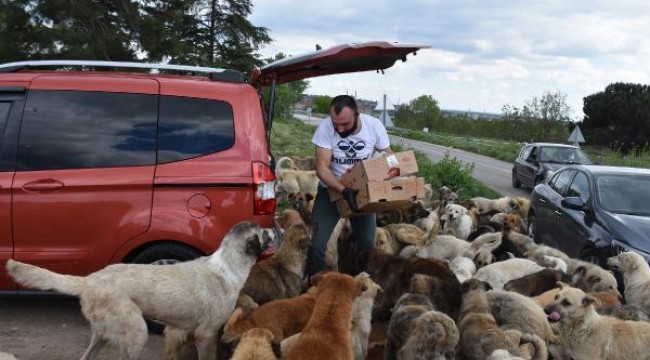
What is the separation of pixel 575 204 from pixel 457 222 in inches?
77.3

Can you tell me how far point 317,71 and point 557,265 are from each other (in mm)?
3814

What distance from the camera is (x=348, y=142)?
21.0ft

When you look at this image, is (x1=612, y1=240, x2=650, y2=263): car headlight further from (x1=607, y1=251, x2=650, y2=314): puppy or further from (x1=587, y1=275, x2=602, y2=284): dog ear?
(x1=587, y1=275, x2=602, y2=284): dog ear

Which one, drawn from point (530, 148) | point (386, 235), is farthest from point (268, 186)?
point (530, 148)

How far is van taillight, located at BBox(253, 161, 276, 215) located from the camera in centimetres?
593

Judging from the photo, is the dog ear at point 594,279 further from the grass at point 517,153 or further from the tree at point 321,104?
the tree at point 321,104

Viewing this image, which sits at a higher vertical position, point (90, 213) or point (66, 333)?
point (90, 213)

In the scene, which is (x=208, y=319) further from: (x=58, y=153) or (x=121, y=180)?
(x=58, y=153)

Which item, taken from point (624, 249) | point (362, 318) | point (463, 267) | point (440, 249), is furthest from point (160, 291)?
point (624, 249)

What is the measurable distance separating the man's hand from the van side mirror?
170 inches

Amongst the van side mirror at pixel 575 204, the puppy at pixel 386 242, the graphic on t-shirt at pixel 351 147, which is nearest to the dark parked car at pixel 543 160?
the van side mirror at pixel 575 204

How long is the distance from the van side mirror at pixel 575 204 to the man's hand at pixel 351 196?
4.32 meters

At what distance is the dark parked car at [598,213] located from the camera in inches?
319

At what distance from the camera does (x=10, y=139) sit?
585 centimetres
